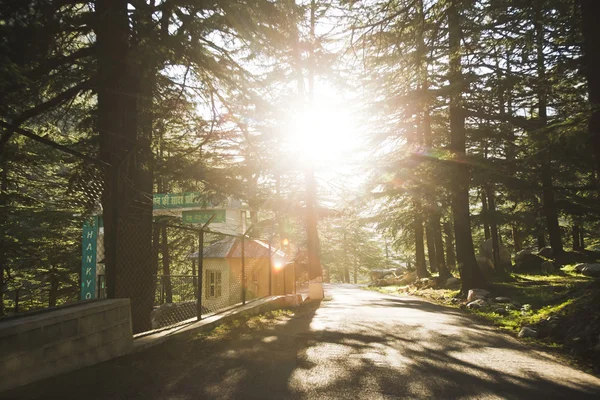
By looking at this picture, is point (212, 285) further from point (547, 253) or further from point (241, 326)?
point (547, 253)

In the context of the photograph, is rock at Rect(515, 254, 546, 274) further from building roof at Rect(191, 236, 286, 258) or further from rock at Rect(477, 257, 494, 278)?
building roof at Rect(191, 236, 286, 258)

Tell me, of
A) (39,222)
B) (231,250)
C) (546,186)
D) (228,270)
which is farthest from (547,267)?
(39,222)

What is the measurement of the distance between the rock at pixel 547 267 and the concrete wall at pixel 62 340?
1916 cm

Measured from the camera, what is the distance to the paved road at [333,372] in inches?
147

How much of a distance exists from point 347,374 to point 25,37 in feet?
22.8

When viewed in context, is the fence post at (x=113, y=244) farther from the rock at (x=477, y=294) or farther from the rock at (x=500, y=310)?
the rock at (x=477, y=294)

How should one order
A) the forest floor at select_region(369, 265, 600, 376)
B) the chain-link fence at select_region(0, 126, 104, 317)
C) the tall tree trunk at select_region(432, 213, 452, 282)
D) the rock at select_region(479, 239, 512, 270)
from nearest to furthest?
the forest floor at select_region(369, 265, 600, 376)
the chain-link fence at select_region(0, 126, 104, 317)
the tall tree trunk at select_region(432, 213, 452, 282)
the rock at select_region(479, 239, 512, 270)

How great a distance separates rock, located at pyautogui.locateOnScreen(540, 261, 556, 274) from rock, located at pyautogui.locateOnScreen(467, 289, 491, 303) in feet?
23.5

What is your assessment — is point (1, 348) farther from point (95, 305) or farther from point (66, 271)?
point (66, 271)

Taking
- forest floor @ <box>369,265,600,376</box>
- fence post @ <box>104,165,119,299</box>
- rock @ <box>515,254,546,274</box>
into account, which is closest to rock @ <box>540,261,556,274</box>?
rock @ <box>515,254,546,274</box>

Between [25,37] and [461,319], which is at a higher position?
[25,37]

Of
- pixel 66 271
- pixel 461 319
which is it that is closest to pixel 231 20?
pixel 461 319

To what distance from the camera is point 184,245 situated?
2348cm

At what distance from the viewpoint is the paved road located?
3744mm
